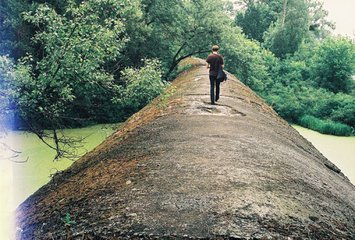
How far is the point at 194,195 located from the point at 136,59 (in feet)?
49.8

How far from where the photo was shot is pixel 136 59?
18.8m

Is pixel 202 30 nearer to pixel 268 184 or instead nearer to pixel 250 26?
pixel 268 184

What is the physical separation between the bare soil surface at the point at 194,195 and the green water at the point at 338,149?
20.2 ft

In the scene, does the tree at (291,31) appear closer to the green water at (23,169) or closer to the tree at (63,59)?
the green water at (23,169)

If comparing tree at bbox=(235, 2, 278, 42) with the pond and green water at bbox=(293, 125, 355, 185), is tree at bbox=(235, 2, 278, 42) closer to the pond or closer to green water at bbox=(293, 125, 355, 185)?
green water at bbox=(293, 125, 355, 185)

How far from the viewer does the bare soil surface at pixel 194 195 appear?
140 inches

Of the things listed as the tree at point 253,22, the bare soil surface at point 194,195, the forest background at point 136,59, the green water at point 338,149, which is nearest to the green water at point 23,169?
the forest background at point 136,59

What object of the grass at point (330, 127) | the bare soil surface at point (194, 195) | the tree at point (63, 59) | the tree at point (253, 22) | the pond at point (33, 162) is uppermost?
the tree at point (253, 22)

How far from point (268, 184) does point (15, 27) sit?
13.8 m

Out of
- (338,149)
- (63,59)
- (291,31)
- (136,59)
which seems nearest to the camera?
(63,59)

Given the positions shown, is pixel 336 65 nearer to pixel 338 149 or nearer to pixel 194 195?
pixel 338 149

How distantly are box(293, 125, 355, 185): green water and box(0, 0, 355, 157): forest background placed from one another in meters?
1.25

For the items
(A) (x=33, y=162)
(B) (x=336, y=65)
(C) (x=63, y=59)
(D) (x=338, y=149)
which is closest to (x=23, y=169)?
(A) (x=33, y=162)

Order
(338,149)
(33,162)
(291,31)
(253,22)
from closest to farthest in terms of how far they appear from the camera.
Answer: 1. (33,162)
2. (338,149)
3. (291,31)
4. (253,22)
